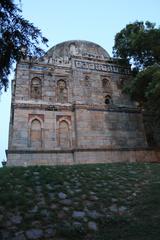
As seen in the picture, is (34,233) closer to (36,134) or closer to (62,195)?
(62,195)

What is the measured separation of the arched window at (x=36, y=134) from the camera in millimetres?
14250

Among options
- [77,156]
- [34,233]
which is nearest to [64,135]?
[77,156]

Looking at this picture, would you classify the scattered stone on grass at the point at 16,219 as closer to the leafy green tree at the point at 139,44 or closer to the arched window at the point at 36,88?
the arched window at the point at 36,88

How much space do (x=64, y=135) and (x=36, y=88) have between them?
375cm

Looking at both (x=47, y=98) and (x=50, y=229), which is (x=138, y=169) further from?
(x=47, y=98)

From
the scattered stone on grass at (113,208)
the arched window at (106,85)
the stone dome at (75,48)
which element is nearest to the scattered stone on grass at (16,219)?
the scattered stone on grass at (113,208)

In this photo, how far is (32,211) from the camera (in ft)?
19.5

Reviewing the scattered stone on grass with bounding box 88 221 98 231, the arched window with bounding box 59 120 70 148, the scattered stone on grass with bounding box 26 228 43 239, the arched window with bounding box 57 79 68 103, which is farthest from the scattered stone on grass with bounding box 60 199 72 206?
the arched window with bounding box 57 79 68 103

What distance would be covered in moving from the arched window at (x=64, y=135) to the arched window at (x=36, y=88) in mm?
2418

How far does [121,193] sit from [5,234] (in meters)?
3.87

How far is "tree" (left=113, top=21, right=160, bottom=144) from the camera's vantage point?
45.8 feet

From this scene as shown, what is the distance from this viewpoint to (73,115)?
1571cm

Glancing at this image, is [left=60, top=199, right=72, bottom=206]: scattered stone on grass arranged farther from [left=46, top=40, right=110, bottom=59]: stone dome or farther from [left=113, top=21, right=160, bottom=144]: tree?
[left=46, top=40, right=110, bottom=59]: stone dome

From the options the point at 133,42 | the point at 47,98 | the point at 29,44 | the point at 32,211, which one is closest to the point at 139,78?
the point at 133,42
